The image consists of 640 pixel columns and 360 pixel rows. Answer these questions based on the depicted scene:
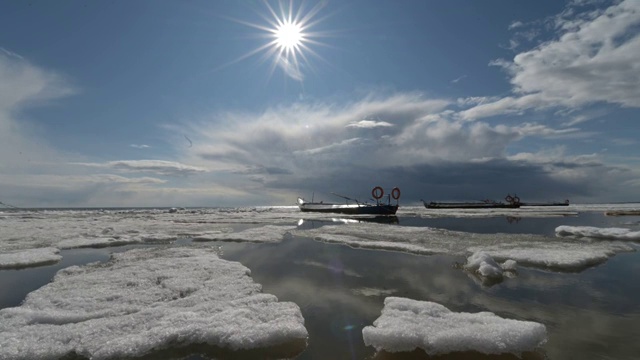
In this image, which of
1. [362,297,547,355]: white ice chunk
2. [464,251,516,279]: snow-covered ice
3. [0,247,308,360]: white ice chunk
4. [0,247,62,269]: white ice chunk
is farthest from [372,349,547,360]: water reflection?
[0,247,62,269]: white ice chunk

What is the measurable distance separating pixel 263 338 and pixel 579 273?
9.35m

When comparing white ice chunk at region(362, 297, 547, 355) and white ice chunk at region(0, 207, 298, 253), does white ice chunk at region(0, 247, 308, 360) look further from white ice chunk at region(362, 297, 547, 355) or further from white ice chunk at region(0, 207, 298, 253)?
white ice chunk at region(0, 207, 298, 253)

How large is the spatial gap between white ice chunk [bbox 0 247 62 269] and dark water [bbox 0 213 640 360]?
24.0 inches

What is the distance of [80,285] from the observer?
767 centimetres

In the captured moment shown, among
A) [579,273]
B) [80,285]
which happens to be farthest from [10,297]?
[579,273]

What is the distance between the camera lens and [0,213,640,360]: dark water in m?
4.51

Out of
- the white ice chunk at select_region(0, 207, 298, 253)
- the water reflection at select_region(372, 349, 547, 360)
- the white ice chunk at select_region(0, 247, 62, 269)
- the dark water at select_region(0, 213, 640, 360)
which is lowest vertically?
the water reflection at select_region(372, 349, 547, 360)

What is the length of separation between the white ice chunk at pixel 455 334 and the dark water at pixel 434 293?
236 mm

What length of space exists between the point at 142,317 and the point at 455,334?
5.20 metres

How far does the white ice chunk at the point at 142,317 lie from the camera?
4441 mm

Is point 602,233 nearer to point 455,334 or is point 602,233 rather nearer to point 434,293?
point 434,293

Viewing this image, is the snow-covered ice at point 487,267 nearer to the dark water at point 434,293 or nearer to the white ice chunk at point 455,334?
the dark water at point 434,293

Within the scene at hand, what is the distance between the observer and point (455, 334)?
445 cm

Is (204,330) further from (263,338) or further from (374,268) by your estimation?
(374,268)
